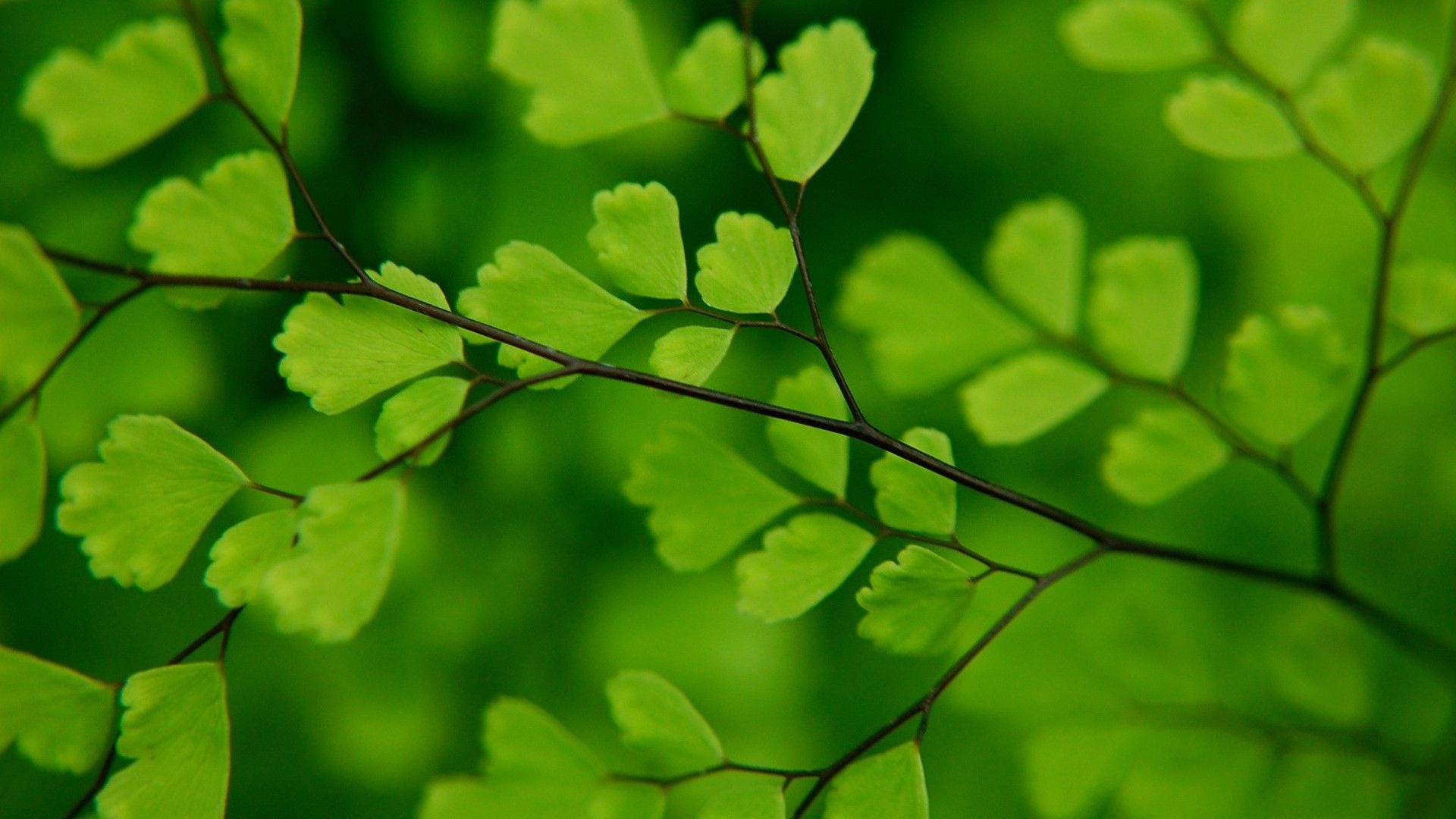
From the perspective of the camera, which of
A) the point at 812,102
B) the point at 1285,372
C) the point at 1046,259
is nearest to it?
the point at 812,102

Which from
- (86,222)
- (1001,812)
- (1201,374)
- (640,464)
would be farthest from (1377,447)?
(86,222)

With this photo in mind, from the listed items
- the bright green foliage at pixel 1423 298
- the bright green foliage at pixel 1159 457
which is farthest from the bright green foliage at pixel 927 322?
the bright green foliage at pixel 1423 298

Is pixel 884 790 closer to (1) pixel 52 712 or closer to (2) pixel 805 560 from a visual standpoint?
(2) pixel 805 560

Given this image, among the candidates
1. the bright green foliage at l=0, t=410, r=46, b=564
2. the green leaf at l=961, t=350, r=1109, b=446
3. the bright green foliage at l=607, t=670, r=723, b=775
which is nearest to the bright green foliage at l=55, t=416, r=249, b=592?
the bright green foliage at l=0, t=410, r=46, b=564

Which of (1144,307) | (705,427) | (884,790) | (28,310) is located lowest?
(705,427)

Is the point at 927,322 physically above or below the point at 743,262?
below

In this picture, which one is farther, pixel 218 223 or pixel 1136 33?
pixel 1136 33

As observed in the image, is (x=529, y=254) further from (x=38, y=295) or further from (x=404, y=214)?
(x=404, y=214)

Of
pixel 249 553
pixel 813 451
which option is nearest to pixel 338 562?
pixel 249 553
